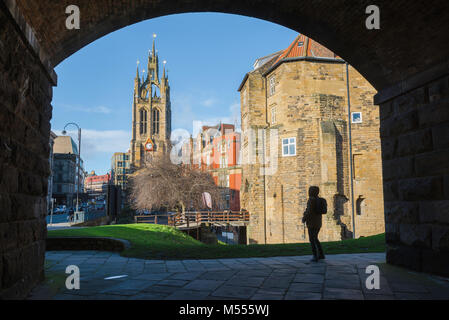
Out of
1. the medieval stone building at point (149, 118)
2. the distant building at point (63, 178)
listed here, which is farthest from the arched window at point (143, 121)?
the distant building at point (63, 178)

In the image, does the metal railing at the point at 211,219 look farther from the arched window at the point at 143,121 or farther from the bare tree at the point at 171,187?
the arched window at the point at 143,121

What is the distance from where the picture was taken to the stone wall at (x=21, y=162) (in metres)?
3.38

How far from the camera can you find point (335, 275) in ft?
16.9

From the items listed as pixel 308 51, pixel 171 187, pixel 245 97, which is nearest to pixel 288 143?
pixel 245 97

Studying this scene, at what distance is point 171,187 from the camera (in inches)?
1313

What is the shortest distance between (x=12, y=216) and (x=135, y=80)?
3650 inches

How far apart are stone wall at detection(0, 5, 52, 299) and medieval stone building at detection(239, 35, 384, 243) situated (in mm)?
19591

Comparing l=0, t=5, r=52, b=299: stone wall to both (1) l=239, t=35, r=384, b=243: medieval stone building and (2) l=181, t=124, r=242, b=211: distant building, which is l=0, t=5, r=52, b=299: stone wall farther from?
(2) l=181, t=124, r=242, b=211: distant building

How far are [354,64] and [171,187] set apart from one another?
2822cm

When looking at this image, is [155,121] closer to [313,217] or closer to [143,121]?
[143,121]

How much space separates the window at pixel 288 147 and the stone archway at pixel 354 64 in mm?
16758

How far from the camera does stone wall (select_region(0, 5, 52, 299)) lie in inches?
133
